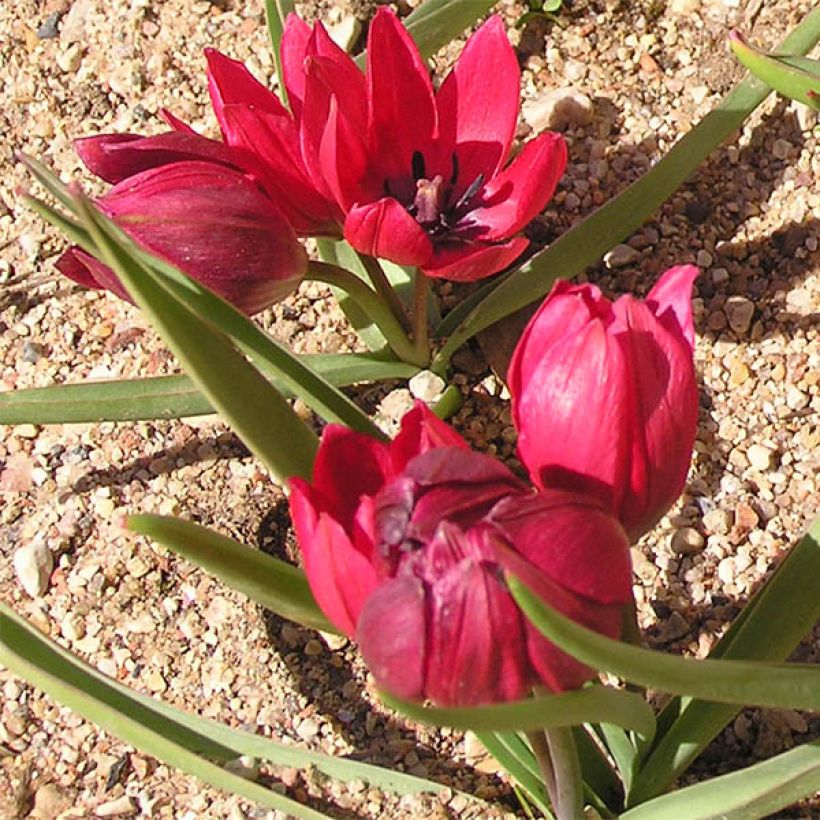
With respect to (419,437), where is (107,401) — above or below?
below

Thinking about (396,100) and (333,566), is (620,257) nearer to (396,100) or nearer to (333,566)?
(396,100)

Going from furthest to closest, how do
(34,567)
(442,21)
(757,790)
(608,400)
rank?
(442,21), (34,567), (757,790), (608,400)

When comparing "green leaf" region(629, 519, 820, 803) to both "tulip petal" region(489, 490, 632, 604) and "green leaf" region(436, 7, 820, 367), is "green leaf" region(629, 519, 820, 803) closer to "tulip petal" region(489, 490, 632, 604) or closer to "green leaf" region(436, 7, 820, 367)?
"tulip petal" region(489, 490, 632, 604)

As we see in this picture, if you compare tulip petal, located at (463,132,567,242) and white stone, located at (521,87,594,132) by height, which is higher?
tulip petal, located at (463,132,567,242)

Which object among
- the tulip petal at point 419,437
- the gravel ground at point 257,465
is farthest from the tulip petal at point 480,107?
the tulip petal at point 419,437

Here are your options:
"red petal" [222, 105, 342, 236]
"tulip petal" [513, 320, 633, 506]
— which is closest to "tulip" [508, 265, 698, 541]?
"tulip petal" [513, 320, 633, 506]

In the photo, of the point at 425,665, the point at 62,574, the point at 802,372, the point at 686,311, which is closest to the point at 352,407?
the point at 686,311

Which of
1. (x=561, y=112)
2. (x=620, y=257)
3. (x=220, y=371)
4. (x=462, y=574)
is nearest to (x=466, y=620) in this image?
(x=462, y=574)
